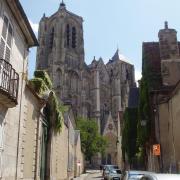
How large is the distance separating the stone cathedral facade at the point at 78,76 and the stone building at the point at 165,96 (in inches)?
1788

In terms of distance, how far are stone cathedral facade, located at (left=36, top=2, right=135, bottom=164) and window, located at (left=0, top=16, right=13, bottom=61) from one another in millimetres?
58141

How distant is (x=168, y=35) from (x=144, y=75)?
3126mm

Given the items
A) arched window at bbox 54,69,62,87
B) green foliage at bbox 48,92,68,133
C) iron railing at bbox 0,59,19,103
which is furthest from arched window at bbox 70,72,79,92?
iron railing at bbox 0,59,19,103

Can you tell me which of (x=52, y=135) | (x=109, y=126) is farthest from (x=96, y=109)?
(x=52, y=135)

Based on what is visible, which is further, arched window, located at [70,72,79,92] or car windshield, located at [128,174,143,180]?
arched window, located at [70,72,79,92]

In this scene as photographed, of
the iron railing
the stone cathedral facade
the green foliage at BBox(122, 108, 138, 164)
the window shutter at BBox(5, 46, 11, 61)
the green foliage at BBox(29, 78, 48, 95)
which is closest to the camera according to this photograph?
the iron railing

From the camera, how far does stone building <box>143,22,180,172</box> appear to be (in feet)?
55.1

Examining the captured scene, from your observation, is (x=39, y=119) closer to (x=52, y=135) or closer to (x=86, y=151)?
(x=52, y=135)

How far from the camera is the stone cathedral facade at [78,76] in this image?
70812 mm

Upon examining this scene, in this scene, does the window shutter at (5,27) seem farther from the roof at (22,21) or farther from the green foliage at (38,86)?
the green foliage at (38,86)

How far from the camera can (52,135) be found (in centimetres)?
1571

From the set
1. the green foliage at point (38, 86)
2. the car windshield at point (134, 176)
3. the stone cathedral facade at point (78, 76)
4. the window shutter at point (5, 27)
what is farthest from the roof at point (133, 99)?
the stone cathedral facade at point (78, 76)

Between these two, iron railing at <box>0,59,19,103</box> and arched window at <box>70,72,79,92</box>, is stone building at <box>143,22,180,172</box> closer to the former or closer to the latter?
iron railing at <box>0,59,19,103</box>

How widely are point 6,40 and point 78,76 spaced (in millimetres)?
63613
